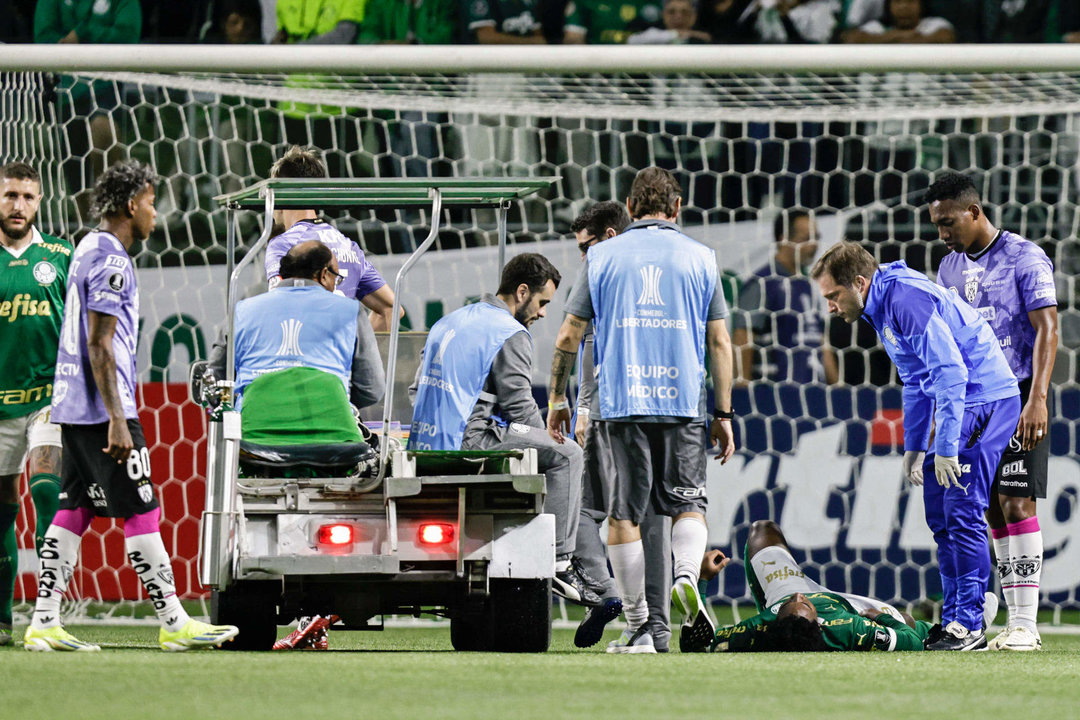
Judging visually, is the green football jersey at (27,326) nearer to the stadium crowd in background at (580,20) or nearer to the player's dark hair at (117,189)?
the player's dark hair at (117,189)

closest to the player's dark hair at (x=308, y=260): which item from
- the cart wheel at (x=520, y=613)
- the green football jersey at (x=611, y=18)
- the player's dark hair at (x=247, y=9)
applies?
the cart wheel at (x=520, y=613)

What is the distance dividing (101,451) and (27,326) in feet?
3.82

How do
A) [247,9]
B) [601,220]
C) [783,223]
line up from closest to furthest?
[601,220] < [783,223] < [247,9]

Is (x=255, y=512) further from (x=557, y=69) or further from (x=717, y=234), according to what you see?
(x=717, y=234)

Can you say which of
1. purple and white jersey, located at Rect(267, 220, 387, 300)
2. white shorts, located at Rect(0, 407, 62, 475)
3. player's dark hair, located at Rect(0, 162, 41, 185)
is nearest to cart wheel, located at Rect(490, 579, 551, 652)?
purple and white jersey, located at Rect(267, 220, 387, 300)

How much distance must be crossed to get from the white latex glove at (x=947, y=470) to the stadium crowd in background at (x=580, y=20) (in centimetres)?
677

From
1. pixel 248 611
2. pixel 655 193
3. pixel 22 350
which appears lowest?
pixel 248 611

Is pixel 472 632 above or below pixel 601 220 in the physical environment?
below

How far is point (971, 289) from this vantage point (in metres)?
→ 6.42

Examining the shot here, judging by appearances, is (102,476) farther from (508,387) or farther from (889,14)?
(889,14)

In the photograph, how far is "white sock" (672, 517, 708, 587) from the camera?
5758 millimetres

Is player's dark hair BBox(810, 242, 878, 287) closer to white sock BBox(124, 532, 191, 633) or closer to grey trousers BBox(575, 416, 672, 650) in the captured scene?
grey trousers BBox(575, 416, 672, 650)

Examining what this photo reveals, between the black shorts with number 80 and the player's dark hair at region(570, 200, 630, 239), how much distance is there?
2.45 metres

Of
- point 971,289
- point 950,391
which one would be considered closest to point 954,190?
point 971,289
